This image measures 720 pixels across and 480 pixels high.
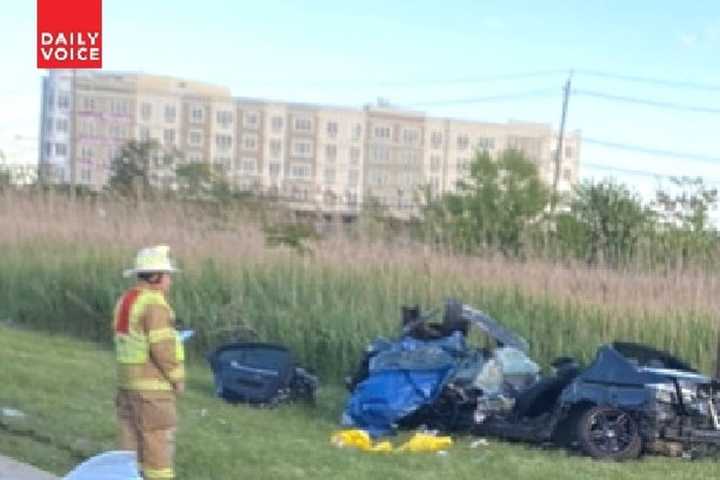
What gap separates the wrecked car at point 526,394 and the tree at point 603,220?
834 centimetres

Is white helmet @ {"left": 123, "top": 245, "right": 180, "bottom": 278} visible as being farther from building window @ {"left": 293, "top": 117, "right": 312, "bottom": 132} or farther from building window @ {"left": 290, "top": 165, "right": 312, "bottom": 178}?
building window @ {"left": 293, "top": 117, "right": 312, "bottom": 132}

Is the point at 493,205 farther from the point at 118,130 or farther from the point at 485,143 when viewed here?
the point at 118,130

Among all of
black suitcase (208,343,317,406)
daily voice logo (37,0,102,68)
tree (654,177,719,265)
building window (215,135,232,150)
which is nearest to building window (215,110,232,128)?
building window (215,135,232,150)

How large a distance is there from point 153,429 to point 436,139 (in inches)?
3879

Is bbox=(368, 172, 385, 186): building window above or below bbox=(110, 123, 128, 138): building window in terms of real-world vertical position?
below

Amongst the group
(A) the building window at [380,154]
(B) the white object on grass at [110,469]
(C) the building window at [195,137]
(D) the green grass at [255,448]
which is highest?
(C) the building window at [195,137]

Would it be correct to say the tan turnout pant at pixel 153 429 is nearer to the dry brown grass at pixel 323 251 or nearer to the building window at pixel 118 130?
the dry brown grass at pixel 323 251

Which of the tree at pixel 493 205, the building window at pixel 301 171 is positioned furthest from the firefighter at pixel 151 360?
the building window at pixel 301 171

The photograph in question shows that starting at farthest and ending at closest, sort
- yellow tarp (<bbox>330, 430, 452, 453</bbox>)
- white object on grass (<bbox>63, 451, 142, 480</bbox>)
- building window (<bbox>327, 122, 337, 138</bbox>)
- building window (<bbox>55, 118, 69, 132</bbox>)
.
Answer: building window (<bbox>327, 122, 337, 138</bbox>), building window (<bbox>55, 118, 69, 132</bbox>), yellow tarp (<bbox>330, 430, 452, 453</bbox>), white object on grass (<bbox>63, 451, 142, 480</bbox>)

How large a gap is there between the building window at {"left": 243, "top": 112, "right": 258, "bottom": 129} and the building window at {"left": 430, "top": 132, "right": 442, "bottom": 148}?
45.9 ft

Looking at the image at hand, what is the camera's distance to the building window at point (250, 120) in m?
105

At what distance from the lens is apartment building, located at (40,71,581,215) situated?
94438 mm

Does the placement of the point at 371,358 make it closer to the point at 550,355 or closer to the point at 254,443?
the point at 254,443

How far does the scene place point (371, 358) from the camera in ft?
41.2
